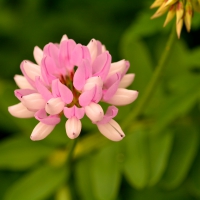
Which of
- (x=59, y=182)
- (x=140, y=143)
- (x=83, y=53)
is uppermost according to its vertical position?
(x=83, y=53)

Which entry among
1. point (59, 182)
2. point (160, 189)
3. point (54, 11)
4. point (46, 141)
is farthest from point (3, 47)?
point (160, 189)

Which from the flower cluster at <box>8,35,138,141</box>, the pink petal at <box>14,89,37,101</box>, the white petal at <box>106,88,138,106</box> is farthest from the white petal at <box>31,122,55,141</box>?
the white petal at <box>106,88,138,106</box>

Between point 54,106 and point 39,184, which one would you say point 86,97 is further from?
point 39,184

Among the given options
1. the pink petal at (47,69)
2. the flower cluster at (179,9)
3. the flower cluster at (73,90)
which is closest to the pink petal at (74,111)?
the flower cluster at (73,90)

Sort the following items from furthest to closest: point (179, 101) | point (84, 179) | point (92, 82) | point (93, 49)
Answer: point (84, 179) → point (179, 101) → point (93, 49) → point (92, 82)

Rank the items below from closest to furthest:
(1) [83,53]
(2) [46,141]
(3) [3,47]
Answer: (1) [83,53], (2) [46,141], (3) [3,47]

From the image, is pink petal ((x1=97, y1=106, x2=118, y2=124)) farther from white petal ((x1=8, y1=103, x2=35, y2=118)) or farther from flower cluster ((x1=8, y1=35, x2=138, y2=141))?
white petal ((x1=8, y1=103, x2=35, y2=118))

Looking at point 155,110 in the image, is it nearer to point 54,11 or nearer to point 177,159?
point 177,159

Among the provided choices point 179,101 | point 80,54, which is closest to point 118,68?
point 80,54
